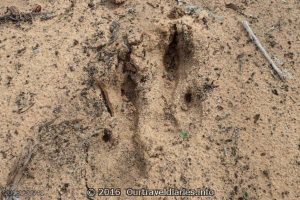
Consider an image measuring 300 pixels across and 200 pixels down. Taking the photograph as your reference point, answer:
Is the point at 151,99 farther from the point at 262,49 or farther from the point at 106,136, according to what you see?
the point at 262,49

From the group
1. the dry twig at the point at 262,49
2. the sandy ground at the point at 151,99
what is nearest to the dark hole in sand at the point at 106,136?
the sandy ground at the point at 151,99

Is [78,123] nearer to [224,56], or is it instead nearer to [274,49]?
[224,56]

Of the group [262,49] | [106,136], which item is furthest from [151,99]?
[262,49]

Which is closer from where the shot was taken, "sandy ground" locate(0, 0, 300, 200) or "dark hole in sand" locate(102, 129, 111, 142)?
"sandy ground" locate(0, 0, 300, 200)

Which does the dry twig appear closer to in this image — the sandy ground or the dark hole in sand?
the sandy ground

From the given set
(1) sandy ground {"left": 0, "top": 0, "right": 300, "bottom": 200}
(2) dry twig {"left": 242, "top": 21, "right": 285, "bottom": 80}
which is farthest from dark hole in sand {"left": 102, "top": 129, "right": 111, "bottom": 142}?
(2) dry twig {"left": 242, "top": 21, "right": 285, "bottom": 80}

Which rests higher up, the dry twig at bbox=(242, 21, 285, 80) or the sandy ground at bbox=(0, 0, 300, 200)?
the dry twig at bbox=(242, 21, 285, 80)

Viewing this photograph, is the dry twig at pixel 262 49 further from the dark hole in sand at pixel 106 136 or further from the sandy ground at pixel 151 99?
the dark hole in sand at pixel 106 136

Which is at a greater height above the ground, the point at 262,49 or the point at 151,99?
the point at 262,49

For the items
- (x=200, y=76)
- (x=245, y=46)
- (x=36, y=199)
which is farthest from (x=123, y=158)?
(x=245, y=46)
